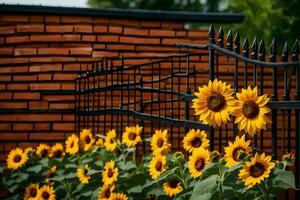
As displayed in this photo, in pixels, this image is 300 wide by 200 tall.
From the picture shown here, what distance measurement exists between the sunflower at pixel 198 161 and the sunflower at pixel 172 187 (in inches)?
13.9

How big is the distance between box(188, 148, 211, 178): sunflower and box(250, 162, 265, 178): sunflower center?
1.37ft

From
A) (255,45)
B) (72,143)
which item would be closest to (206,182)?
(255,45)

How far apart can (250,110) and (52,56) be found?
4.38m

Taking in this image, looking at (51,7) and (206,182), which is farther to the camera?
(51,7)

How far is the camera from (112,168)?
445 centimetres

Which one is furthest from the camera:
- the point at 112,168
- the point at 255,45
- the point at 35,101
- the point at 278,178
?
the point at 35,101

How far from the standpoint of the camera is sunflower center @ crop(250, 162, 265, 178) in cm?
305

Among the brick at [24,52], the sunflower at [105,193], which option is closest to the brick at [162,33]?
the brick at [24,52]

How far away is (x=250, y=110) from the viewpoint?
315cm

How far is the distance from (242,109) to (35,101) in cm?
429

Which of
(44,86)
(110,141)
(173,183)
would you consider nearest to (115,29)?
(44,86)

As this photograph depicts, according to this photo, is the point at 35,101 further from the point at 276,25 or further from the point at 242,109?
the point at 276,25

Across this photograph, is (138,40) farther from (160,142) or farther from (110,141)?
(160,142)

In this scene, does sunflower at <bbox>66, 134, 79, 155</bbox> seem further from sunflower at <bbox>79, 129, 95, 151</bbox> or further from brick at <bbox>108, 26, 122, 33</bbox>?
brick at <bbox>108, 26, 122, 33</bbox>
